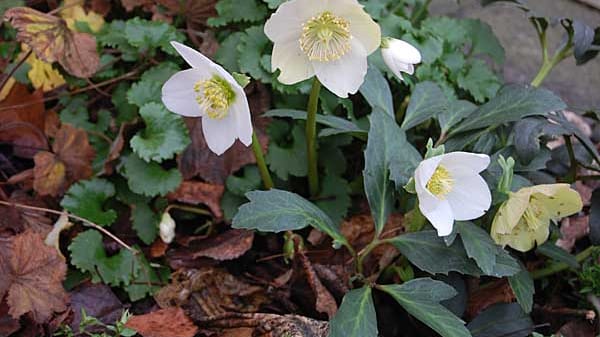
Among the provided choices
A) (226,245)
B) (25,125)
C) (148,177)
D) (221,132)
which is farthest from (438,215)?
(25,125)

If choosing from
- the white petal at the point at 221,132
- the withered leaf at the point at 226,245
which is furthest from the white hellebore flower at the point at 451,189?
the withered leaf at the point at 226,245

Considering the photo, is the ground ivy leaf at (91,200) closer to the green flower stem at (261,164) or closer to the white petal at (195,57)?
the green flower stem at (261,164)

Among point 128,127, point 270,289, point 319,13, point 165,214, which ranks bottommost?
point 270,289

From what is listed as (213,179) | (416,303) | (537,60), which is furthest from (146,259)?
(537,60)

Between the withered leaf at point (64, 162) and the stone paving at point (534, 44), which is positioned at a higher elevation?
the withered leaf at point (64, 162)

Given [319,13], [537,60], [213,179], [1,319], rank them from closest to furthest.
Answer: [319,13]
[1,319]
[213,179]
[537,60]

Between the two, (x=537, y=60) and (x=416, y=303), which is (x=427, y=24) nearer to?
(x=537, y=60)
